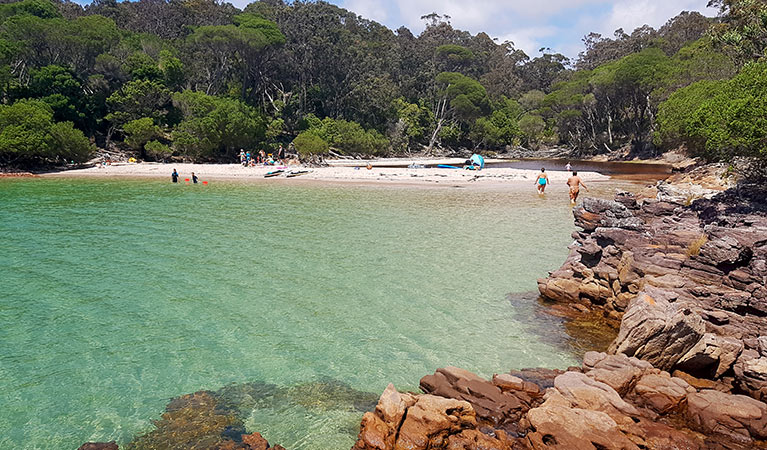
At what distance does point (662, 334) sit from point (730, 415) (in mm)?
1511

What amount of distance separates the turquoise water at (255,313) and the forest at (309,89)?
10815 mm

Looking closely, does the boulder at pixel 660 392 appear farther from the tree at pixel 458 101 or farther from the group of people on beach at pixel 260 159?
the tree at pixel 458 101

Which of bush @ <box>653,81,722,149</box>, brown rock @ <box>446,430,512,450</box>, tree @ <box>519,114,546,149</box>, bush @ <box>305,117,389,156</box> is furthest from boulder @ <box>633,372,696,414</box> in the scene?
tree @ <box>519,114,546,149</box>

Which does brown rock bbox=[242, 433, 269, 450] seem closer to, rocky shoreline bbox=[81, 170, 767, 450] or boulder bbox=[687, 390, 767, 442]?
rocky shoreline bbox=[81, 170, 767, 450]

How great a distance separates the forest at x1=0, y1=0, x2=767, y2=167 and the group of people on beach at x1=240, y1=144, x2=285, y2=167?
1.46 m

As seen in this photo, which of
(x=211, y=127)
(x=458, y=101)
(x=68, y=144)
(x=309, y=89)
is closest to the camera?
(x=68, y=144)

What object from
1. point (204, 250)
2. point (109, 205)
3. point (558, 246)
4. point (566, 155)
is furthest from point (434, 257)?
point (566, 155)

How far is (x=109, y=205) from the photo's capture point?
2505 centimetres

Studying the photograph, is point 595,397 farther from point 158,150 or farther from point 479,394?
point 158,150

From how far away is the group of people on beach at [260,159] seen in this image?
45.0m

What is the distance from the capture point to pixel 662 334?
7359 millimetres

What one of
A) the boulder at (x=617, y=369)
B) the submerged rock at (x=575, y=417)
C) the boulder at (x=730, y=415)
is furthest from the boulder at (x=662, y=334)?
the boulder at (x=730, y=415)

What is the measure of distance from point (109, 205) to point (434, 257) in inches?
764

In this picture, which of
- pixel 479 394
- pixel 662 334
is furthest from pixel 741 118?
pixel 479 394
